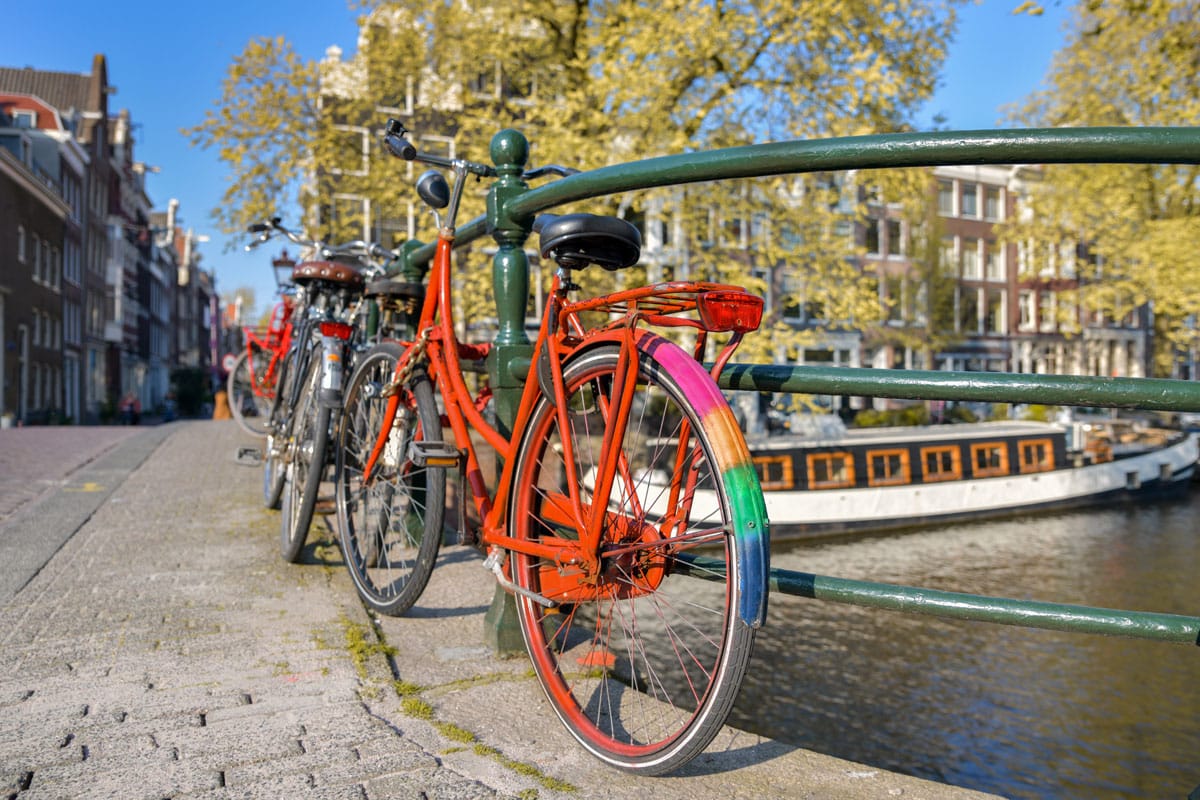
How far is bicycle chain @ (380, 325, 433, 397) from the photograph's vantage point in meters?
2.85

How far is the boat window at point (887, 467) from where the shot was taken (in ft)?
55.9

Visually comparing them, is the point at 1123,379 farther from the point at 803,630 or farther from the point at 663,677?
the point at 803,630

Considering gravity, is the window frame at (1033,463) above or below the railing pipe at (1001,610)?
below

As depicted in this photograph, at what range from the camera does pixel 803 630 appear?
8.31 meters

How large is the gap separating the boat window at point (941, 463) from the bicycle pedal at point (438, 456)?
53.3 feet

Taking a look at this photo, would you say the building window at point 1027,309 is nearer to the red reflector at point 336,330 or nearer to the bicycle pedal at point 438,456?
the red reflector at point 336,330

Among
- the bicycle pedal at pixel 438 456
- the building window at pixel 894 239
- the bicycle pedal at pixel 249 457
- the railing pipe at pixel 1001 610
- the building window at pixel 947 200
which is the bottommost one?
the railing pipe at pixel 1001 610

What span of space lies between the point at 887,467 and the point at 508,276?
612 inches

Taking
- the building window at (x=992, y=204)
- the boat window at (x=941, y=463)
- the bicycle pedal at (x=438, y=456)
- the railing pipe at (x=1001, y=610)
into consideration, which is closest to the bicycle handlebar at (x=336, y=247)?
the bicycle pedal at (x=438, y=456)

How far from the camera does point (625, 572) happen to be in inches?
77.7

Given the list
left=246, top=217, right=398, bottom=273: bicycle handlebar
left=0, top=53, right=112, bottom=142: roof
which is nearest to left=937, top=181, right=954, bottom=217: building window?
left=0, top=53, right=112, bottom=142: roof

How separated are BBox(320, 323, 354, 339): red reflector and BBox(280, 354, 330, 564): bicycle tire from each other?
12 centimetres

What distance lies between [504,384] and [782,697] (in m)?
4.38

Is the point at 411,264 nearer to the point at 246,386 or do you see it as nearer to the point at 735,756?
the point at 735,756
